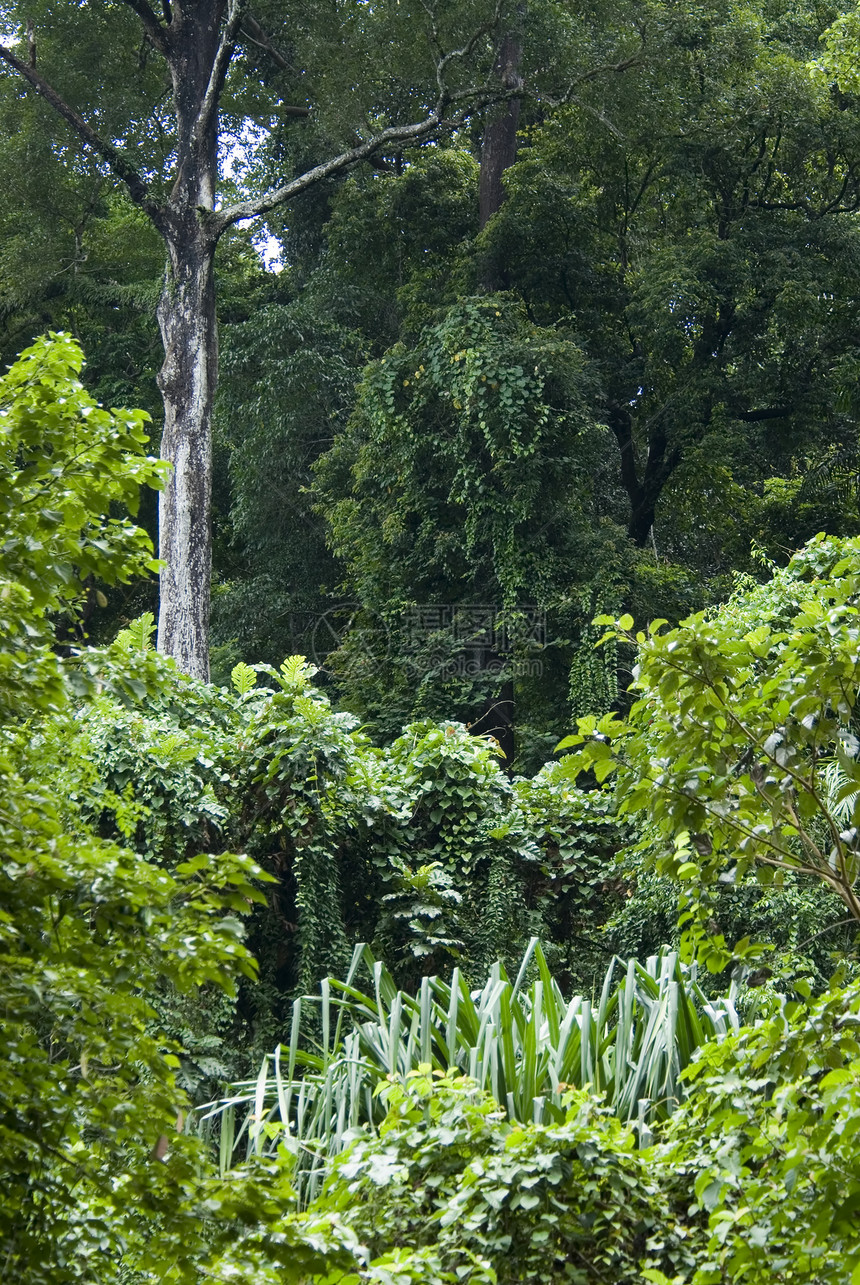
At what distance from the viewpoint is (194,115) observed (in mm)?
12742

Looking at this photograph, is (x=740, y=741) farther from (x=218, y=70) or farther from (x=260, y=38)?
(x=260, y=38)

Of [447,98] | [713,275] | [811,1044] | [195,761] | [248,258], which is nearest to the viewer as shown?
[811,1044]

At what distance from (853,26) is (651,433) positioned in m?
4.26

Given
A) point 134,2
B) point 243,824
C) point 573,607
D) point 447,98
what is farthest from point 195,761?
point 134,2

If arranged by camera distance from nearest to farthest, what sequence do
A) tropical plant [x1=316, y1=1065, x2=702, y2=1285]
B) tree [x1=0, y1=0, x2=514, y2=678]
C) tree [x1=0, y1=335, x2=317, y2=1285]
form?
1. tree [x1=0, y1=335, x2=317, y2=1285]
2. tropical plant [x1=316, y1=1065, x2=702, y2=1285]
3. tree [x1=0, y1=0, x2=514, y2=678]

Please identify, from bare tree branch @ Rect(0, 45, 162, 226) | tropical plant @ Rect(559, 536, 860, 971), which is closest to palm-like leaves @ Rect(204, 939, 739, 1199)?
tropical plant @ Rect(559, 536, 860, 971)

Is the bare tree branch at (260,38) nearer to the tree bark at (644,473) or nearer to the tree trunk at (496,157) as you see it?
the tree trunk at (496,157)

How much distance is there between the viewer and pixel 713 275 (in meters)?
13.7

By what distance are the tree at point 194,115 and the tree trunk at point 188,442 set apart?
11 millimetres

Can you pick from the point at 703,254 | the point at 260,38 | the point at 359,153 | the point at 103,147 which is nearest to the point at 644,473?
the point at 703,254

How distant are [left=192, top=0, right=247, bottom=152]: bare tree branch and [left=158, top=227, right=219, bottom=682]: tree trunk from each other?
107 cm

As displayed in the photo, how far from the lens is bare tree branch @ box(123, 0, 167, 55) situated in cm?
1256

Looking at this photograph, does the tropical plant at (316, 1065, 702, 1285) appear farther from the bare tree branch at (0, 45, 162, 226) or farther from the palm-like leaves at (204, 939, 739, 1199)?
the bare tree branch at (0, 45, 162, 226)

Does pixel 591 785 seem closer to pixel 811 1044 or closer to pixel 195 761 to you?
pixel 195 761
